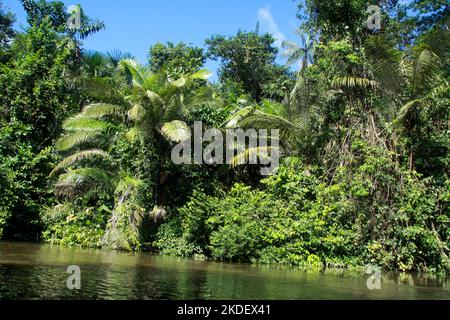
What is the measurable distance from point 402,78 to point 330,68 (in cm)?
264

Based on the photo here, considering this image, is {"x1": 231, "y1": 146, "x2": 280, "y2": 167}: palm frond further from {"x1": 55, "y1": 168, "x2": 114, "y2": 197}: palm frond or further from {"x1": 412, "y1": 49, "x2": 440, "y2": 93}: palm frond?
{"x1": 412, "y1": 49, "x2": 440, "y2": 93}: palm frond

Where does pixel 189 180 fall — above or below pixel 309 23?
below

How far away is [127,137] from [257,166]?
5363mm

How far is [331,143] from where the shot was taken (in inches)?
684

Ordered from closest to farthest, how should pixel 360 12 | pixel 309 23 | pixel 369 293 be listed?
1. pixel 369 293
2. pixel 360 12
3. pixel 309 23

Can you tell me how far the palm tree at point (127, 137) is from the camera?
15.9 meters

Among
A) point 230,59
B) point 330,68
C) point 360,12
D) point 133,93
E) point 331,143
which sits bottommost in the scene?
point 331,143

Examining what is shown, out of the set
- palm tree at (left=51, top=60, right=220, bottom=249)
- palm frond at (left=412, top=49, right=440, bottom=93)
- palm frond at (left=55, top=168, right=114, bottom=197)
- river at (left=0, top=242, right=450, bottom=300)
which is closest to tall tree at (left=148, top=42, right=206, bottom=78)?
palm tree at (left=51, top=60, right=220, bottom=249)

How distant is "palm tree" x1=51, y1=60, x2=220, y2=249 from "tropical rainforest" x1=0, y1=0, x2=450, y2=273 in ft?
0.17

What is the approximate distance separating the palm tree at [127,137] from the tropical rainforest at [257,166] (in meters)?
0.05

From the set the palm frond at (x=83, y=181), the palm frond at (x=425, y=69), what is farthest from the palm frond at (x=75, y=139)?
the palm frond at (x=425, y=69)

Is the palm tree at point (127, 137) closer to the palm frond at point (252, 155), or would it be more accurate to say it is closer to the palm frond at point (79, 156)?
the palm frond at point (79, 156)
